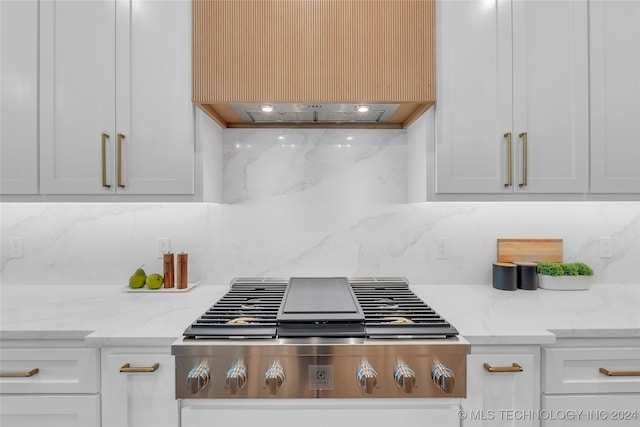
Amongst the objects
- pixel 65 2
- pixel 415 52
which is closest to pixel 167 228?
pixel 65 2

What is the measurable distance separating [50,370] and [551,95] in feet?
7.02

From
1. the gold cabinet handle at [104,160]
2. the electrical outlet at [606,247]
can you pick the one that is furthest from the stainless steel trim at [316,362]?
the electrical outlet at [606,247]

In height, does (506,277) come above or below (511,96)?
below

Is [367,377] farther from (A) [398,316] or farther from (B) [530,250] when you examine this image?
(B) [530,250]

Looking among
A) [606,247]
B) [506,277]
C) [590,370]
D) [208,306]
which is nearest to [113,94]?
[208,306]

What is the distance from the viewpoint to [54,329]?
46.2 inches

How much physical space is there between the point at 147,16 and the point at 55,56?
0.42 metres

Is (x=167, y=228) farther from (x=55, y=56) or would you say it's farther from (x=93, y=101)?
(x=55, y=56)

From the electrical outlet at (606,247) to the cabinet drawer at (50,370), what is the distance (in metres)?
2.32

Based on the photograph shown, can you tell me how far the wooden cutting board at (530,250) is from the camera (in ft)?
5.98

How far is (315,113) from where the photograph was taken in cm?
167

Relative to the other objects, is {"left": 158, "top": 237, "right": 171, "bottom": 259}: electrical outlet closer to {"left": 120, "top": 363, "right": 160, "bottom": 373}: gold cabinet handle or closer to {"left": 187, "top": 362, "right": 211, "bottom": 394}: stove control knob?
{"left": 120, "top": 363, "right": 160, "bottom": 373}: gold cabinet handle

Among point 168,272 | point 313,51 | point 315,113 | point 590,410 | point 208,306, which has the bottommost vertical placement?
point 590,410

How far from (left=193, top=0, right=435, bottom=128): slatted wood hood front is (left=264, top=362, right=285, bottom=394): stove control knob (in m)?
1.02
